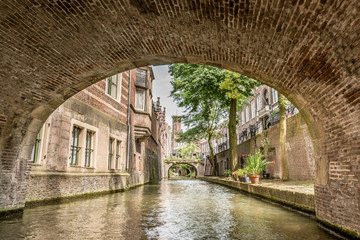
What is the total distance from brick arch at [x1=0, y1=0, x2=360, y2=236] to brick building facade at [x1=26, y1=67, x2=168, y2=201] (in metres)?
2.06

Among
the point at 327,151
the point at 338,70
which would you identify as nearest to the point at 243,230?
the point at 327,151

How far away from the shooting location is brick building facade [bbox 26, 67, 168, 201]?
26.5ft

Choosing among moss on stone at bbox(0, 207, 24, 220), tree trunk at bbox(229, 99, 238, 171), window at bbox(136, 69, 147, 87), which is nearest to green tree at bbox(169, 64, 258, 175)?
tree trunk at bbox(229, 99, 238, 171)

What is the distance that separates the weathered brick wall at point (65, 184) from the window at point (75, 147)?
0.63 metres

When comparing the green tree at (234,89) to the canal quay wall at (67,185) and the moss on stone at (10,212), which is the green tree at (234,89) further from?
the moss on stone at (10,212)

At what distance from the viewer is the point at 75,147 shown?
984 centimetres

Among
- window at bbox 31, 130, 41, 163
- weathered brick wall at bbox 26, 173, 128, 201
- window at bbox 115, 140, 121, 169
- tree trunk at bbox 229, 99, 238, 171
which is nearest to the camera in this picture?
weathered brick wall at bbox 26, 173, 128, 201

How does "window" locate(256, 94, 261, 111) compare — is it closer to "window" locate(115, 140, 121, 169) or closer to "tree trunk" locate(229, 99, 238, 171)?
"tree trunk" locate(229, 99, 238, 171)

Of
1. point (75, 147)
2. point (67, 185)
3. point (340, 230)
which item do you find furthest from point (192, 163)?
point (340, 230)

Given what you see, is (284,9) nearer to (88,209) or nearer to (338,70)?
(338,70)

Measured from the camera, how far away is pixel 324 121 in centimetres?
472

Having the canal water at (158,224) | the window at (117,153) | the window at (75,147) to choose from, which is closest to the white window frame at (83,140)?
the window at (75,147)

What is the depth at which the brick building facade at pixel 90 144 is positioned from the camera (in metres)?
8.06

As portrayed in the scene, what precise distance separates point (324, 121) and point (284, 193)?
316cm
